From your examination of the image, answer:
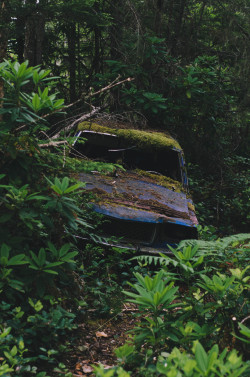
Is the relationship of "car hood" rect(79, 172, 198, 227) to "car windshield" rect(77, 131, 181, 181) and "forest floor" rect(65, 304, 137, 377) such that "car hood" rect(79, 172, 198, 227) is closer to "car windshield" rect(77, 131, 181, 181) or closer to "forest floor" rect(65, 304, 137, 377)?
"car windshield" rect(77, 131, 181, 181)

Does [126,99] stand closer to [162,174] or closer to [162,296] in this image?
[162,174]

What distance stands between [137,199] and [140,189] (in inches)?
15.5

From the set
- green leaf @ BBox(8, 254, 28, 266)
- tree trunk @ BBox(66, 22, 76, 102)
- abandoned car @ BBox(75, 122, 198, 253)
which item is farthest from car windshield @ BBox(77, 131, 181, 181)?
tree trunk @ BBox(66, 22, 76, 102)

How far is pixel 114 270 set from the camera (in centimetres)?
459

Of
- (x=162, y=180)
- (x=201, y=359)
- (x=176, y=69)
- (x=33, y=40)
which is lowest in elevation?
(x=162, y=180)

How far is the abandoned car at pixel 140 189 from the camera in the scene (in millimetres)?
4535

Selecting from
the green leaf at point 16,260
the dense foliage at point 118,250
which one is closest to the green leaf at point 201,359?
the dense foliage at point 118,250

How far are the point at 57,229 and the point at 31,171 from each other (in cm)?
53

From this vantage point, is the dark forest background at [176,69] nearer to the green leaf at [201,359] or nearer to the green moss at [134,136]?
the green moss at [134,136]

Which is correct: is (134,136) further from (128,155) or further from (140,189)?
(140,189)

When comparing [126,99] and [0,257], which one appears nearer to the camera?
[0,257]

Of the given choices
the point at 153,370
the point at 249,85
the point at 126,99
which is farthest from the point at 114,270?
the point at 249,85

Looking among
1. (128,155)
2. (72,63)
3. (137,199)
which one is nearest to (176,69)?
(128,155)

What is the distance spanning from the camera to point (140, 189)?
5.22 meters
